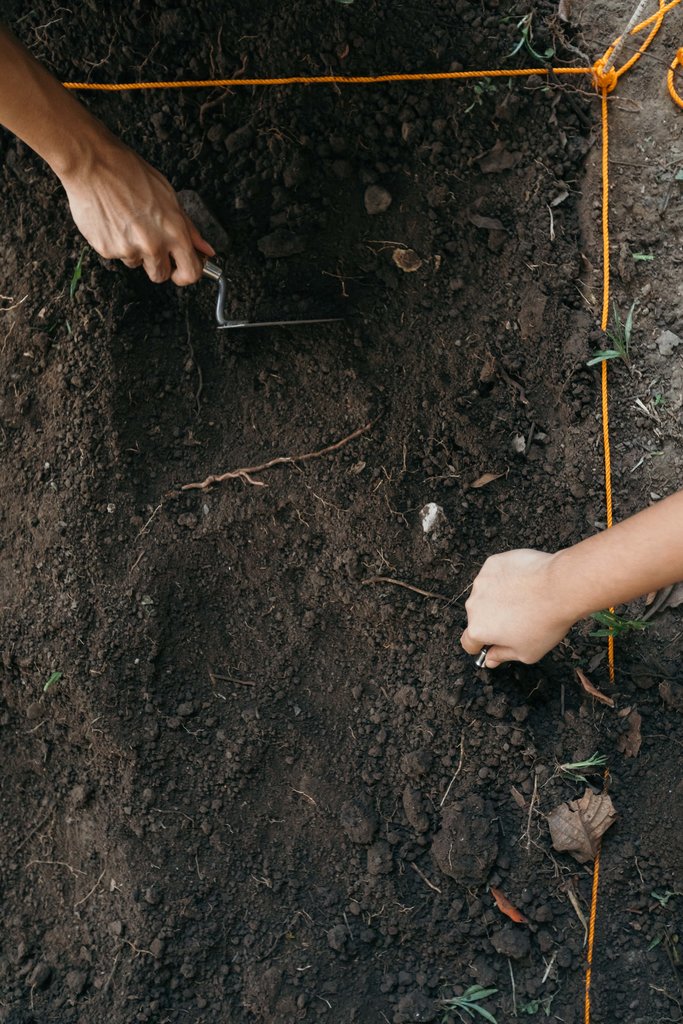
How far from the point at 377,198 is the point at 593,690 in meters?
1.15

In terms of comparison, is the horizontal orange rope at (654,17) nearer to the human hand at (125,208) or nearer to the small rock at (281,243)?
the small rock at (281,243)

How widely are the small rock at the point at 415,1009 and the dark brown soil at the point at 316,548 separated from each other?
0.02 m

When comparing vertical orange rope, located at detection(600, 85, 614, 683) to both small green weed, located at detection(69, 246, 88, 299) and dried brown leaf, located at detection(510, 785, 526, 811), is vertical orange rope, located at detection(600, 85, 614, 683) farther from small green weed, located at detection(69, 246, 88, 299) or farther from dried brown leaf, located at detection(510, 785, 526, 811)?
small green weed, located at detection(69, 246, 88, 299)

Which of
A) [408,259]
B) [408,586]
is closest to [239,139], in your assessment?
[408,259]

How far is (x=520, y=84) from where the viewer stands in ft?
6.44

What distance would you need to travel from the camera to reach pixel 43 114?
1.58 meters

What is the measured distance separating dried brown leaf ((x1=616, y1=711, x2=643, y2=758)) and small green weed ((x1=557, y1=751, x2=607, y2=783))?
51 mm

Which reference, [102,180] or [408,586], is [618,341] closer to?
A: [408,586]

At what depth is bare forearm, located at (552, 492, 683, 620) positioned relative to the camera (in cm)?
137

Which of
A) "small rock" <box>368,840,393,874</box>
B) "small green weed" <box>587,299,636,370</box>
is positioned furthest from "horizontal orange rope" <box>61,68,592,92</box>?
"small rock" <box>368,840,393,874</box>

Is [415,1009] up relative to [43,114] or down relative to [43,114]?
down

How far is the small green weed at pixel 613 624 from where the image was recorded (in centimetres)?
187

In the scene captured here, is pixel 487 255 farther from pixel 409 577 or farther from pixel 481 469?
pixel 409 577

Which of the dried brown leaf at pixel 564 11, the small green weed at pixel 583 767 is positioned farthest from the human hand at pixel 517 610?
the dried brown leaf at pixel 564 11
